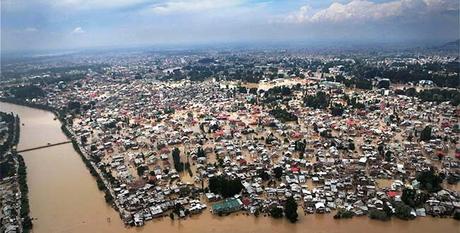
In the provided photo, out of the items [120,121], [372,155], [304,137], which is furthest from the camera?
[120,121]

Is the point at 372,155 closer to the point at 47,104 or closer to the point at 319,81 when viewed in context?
the point at 319,81

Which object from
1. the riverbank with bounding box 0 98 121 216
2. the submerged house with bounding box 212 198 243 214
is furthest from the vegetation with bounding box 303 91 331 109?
the riverbank with bounding box 0 98 121 216

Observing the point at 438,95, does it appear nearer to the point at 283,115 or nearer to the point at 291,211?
the point at 283,115

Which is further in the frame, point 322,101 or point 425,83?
point 425,83

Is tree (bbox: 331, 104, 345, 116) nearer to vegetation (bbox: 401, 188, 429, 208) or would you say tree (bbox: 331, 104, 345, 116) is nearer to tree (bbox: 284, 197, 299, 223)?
vegetation (bbox: 401, 188, 429, 208)

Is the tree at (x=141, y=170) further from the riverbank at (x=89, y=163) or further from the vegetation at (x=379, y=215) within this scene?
the vegetation at (x=379, y=215)

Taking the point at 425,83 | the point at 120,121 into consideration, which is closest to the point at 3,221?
the point at 120,121
